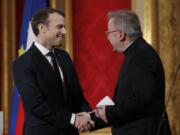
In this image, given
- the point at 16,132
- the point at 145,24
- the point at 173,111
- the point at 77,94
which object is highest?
the point at 145,24

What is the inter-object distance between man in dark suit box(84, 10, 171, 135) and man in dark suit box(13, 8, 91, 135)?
0.30 meters

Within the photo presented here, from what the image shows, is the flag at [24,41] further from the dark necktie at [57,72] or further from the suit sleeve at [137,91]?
the suit sleeve at [137,91]

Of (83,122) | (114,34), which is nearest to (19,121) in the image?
(83,122)

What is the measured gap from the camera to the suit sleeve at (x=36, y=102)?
2979 millimetres

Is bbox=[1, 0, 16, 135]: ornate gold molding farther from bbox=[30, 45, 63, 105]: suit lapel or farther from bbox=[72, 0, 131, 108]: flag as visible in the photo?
bbox=[30, 45, 63, 105]: suit lapel

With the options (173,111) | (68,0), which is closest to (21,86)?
(173,111)

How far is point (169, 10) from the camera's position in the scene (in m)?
4.24

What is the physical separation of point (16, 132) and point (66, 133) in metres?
1.89

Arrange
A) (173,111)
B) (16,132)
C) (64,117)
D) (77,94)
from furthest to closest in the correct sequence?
(16,132)
(173,111)
(77,94)
(64,117)

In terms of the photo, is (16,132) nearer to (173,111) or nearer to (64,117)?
(173,111)

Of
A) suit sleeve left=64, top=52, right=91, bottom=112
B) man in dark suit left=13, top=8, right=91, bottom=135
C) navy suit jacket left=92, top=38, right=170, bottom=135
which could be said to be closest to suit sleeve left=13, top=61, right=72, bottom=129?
man in dark suit left=13, top=8, right=91, bottom=135

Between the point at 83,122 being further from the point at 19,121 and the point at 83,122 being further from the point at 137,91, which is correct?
the point at 19,121

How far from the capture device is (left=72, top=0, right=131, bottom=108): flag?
4.82 meters

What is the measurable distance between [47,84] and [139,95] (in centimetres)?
64
